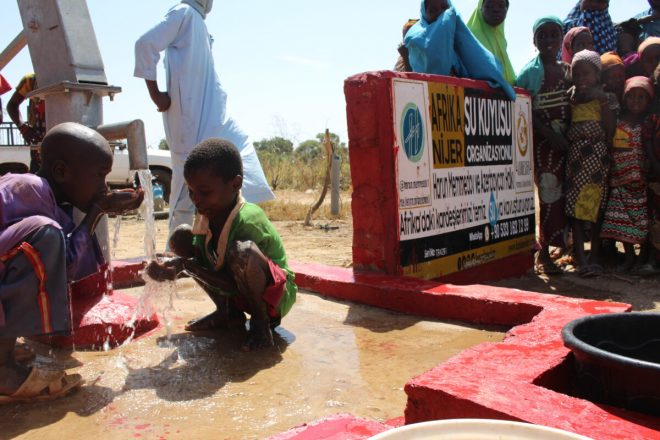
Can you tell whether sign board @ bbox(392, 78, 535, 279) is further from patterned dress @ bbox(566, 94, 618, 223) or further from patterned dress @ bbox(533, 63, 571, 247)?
patterned dress @ bbox(566, 94, 618, 223)

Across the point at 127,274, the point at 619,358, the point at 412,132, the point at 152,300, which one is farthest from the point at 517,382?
the point at 127,274

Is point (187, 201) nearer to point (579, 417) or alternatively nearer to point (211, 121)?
point (211, 121)

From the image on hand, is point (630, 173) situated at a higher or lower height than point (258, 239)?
higher

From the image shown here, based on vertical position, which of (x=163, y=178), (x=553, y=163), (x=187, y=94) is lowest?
(x=553, y=163)

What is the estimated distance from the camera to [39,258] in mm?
2127

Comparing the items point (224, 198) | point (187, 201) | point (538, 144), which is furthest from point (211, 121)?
point (538, 144)

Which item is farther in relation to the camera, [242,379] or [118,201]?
[118,201]

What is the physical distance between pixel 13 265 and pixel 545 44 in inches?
177

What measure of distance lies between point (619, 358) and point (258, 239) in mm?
1613

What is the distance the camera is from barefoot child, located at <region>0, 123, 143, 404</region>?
6.93 ft

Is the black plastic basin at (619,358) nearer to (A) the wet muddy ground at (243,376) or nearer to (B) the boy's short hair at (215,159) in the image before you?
(A) the wet muddy ground at (243,376)

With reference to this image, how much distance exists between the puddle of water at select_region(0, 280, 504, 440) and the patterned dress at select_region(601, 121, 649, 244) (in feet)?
8.51

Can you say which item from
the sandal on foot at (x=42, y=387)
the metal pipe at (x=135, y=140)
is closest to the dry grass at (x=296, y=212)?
the metal pipe at (x=135, y=140)

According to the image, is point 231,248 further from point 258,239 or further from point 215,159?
point 215,159
